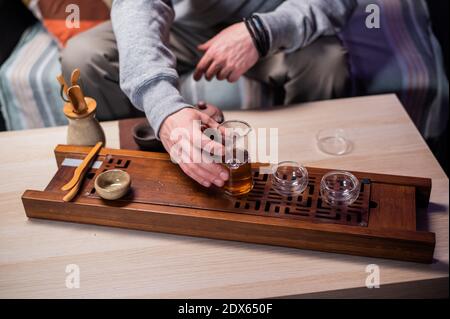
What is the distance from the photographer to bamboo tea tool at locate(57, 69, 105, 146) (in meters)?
1.36

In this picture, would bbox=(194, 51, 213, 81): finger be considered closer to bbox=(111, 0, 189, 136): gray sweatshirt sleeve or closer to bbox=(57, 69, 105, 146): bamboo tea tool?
bbox=(111, 0, 189, 136): gray sweatshirt sleeve

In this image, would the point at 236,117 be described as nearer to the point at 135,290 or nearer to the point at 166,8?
the point at 166,8

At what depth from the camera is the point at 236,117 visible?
63.9 inches

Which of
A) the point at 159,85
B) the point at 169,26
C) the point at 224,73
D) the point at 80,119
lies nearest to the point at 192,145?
the point at 159,85

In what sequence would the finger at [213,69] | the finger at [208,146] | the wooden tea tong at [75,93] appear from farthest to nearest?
the finger at [213,69] → the wooden tea tong at [75,93] → the finger at [208,146]

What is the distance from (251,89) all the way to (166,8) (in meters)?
0.42

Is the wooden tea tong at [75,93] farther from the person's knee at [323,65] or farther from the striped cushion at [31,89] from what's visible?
the person's knee at [323,65]

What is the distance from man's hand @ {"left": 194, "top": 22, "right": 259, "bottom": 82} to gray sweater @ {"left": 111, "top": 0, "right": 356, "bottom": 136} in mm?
75

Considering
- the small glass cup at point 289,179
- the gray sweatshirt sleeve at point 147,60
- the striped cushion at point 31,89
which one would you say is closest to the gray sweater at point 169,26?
the gray sweatshirt sleeve at point 147,60

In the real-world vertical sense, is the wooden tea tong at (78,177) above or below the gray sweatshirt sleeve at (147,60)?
below

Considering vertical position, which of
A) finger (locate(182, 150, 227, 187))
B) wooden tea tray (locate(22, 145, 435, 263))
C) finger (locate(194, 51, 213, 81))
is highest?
finger (locate(194, 51, 213, 81))

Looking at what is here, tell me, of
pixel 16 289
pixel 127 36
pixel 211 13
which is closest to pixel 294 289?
pixel 16 289

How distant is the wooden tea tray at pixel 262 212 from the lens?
1130mm

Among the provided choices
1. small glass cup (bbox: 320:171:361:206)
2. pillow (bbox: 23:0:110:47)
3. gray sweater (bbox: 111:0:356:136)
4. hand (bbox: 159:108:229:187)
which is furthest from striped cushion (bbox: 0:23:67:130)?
small glass cup (bbox: 320:171:361:206)
